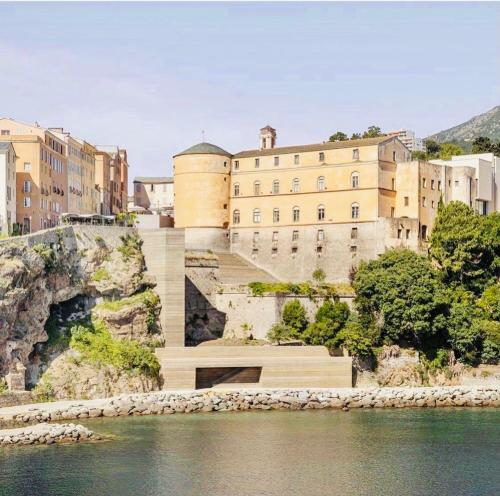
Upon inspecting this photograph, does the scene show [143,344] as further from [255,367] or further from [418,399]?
[418,399]

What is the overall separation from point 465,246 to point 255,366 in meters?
14.7

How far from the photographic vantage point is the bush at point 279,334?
54531 millimetres

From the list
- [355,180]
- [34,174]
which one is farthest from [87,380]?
[355,180]

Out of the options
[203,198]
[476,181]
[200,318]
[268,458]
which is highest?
[476,181]

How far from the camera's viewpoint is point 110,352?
4934 centimetres

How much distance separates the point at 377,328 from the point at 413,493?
22214 mm

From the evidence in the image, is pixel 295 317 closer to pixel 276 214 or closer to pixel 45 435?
pixel 276 214

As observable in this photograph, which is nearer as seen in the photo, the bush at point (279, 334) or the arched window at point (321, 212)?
→ the bush at point (279, 334)

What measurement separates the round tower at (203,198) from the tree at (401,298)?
37.0ft

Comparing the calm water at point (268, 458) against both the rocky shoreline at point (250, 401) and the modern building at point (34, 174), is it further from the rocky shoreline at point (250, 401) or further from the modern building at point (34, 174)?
the modern building at point (34, 174)

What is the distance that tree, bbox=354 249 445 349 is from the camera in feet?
175

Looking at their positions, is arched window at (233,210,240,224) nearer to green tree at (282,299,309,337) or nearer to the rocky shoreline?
green tree at (282,299,309,337)

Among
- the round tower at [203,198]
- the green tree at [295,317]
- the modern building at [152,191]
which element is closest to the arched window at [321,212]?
the round tower at [203,198]

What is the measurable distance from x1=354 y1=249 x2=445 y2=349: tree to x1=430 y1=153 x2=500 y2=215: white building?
31.9ft
